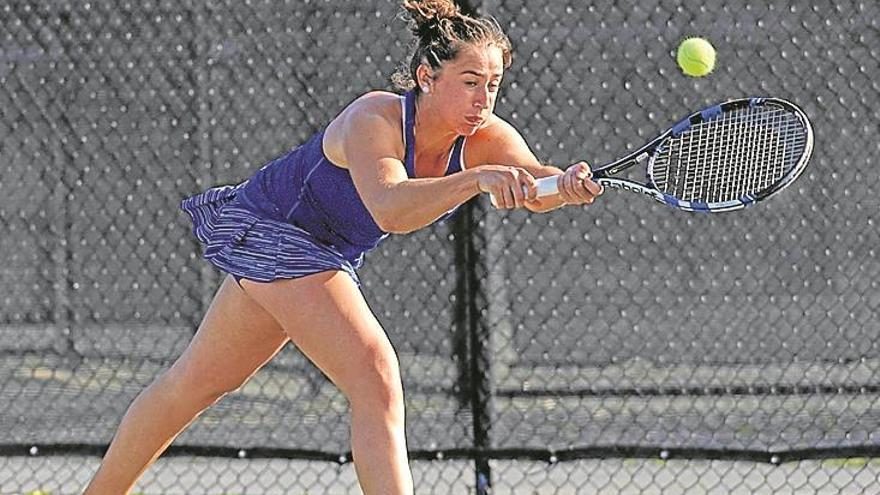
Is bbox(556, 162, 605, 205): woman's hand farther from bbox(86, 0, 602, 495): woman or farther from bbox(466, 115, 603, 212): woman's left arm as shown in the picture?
bbox(466, 115, 603, 212): woman's left arm

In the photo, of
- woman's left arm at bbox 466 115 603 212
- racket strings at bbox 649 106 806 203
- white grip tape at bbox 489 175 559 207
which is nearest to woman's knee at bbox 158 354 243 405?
woman's left arm at bbox 466 115 603 212

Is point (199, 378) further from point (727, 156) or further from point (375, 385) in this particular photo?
point (727, 156)

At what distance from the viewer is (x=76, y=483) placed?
15.6 ft

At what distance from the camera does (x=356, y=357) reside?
2.81 meters

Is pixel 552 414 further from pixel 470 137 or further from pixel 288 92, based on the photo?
pixel 470 137

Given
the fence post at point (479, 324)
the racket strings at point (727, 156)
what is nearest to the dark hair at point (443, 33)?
the racket strings at point (727, 156)

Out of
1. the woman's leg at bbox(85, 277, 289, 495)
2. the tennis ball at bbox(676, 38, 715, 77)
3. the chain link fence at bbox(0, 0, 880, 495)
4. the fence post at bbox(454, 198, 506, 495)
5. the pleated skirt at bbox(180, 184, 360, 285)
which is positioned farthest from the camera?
the chain link fence at bbox(0, 0, 880, 495)

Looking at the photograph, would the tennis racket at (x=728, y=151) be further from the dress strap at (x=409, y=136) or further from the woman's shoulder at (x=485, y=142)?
the dress strap at (x=409, y=136)

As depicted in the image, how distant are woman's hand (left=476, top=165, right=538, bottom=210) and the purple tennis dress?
0.37 metres

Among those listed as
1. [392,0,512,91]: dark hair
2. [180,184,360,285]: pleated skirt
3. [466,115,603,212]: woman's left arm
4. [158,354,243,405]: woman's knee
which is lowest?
[158,354,243,405]: woman's knee

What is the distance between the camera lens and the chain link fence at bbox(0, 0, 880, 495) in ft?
15.3

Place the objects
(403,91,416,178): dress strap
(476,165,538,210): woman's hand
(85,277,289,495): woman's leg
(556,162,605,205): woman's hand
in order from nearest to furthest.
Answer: (476,165,538,210): woman's hand, (556,162,605,205): woman's hand, (403,91,416,178): dress strap, (85,277,289,495): woman's leg

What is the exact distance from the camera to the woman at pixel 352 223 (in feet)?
8.93

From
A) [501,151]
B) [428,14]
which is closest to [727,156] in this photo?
[501,151]
